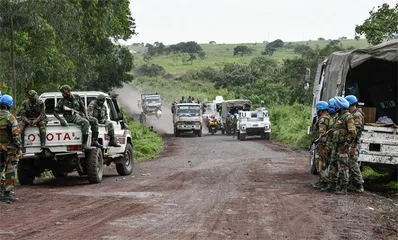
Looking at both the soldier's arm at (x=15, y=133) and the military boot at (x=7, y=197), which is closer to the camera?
the military boot at (x=7, y=197)

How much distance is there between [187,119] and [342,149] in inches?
1127

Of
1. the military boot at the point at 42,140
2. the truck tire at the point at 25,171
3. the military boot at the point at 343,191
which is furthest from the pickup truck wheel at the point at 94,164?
the military boot at the point at 343,191

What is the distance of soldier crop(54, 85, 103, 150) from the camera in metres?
13.9

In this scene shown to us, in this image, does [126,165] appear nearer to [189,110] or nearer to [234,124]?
[234,124]

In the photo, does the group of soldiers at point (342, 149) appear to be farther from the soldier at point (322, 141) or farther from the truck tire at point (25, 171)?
the truck tire at point (25, 171)

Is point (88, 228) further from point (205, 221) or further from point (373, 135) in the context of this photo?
point (373, 135)

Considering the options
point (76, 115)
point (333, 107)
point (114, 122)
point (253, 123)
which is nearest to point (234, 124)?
point (253, 123)

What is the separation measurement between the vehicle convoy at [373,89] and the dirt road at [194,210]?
1001mm

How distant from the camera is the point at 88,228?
346 inches

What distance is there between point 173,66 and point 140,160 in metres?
90.3

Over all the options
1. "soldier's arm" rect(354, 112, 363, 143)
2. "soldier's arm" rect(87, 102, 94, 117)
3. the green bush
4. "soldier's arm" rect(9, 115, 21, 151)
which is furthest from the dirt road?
the green bush

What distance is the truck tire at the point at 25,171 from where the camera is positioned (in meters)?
14.5

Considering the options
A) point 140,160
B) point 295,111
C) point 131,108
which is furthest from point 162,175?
point 131,108

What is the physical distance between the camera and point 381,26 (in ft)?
88.0
